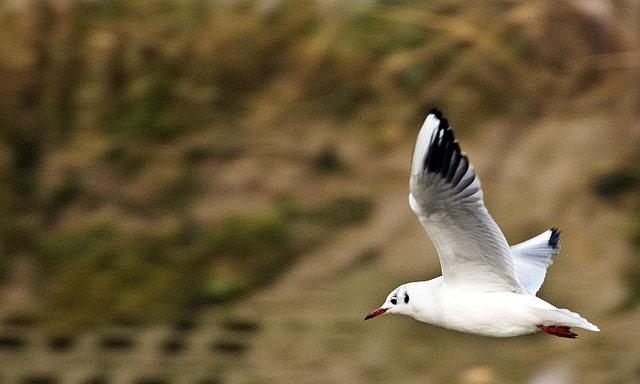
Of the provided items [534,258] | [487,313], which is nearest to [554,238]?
[534,258]

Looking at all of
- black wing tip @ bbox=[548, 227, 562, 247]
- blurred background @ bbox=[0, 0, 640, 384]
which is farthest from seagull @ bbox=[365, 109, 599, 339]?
blurred background @ bbox=[0, 0, 640, 384]

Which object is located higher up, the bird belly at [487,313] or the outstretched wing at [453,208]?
the outstretched wing at [453,208]

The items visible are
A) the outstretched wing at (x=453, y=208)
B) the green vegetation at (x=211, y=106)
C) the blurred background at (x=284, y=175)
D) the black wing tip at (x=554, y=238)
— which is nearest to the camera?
the outstretched wing at (x=453, y=208)

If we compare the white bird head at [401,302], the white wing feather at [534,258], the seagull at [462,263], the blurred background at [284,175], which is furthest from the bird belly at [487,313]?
the blurred background at [284,175]

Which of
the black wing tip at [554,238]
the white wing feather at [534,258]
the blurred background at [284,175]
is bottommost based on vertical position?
the white wing feather at [534,258]

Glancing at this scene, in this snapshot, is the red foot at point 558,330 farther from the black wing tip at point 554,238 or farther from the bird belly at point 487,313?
the black wing tip at point 554,238

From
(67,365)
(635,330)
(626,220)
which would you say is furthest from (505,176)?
(67,365)

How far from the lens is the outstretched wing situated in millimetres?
3662

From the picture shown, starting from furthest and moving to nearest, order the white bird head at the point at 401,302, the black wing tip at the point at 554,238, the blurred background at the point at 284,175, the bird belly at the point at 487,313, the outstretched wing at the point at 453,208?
the blurred background at the point at 284,175
the black wing tip at the point at 554,238
the white bird head at the point at 401,302
the bird belly at the point at 487,313
the outstretched wing at the point at 453,208

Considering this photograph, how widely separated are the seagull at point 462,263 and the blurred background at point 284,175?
2.49m

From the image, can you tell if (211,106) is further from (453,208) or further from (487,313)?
(453,208)

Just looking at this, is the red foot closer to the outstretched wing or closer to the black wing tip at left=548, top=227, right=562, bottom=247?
the outstretched wing

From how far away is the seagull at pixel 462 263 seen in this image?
367cm

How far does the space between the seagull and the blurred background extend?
Result: 2487 mm
